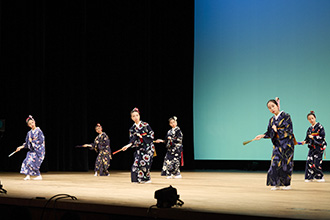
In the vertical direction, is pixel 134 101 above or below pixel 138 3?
below

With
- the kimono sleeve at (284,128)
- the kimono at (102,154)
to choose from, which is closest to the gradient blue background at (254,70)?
the kimono at (102,154)

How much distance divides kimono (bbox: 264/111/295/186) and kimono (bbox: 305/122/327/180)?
2.26 meters

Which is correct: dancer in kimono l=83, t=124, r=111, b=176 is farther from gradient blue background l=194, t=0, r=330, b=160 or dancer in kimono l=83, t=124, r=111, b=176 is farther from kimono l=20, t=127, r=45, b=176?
gradient blue background l=194, t=0, r=330, b=160

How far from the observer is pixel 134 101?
A: 11180mm

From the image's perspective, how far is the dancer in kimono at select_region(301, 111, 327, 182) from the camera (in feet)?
26.0

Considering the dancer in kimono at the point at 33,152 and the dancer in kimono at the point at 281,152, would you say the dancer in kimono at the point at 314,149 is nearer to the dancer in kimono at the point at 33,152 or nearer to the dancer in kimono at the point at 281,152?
the dancer in kimono at the point at 281,152

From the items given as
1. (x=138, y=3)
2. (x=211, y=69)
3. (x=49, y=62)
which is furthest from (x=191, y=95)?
(x=49, y=62)

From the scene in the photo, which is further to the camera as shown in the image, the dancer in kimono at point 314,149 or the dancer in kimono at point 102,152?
the dancer in kimono at point 102,152

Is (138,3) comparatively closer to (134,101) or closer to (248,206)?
(134,101)

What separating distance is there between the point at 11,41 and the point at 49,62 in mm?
974

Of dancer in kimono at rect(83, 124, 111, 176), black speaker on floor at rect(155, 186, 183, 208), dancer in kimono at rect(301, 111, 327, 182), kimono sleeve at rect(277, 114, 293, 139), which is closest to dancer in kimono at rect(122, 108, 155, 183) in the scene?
kimono sleeve at rect(277, 114, 293, 139)

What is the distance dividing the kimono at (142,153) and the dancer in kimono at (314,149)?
2.82m

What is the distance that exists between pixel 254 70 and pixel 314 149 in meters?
2.48

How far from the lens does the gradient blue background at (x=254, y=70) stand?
371 inches
